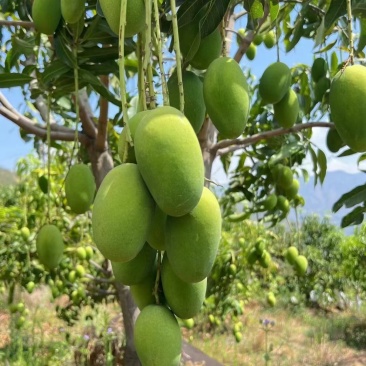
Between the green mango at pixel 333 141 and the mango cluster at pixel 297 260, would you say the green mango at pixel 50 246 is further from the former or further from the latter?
the mango cluster at pixel 297 260

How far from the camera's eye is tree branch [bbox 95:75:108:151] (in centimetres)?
149

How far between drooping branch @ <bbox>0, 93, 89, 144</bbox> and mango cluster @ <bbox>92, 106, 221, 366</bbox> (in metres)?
0.89

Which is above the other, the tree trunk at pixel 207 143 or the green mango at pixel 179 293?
the tree trunk at pixel 207 143

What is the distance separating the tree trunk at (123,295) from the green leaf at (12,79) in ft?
1.64

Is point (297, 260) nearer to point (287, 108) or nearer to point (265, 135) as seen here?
point (265, 135)

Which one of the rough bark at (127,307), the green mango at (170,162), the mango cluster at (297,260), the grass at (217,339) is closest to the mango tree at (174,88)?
the green mango at (170,162)

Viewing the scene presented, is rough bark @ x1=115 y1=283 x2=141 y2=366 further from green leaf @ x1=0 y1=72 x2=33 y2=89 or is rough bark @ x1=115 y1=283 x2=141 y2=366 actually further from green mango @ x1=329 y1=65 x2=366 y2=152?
green mango @ x1=329 y1=65 x2=366 y2=152

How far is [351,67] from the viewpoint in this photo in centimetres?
66

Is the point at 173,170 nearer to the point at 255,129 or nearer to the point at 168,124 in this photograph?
the point at 168,124

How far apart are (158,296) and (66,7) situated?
40 cm

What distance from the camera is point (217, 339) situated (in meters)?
5.70

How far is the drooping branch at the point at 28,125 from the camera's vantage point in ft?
4.56

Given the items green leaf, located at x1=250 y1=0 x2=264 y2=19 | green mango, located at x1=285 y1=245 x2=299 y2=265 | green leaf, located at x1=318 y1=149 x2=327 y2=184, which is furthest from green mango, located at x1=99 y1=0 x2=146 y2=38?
green mango, located at x1=285 y1=245 x2=299 y2=265

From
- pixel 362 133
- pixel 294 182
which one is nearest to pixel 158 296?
pixel 362 133
